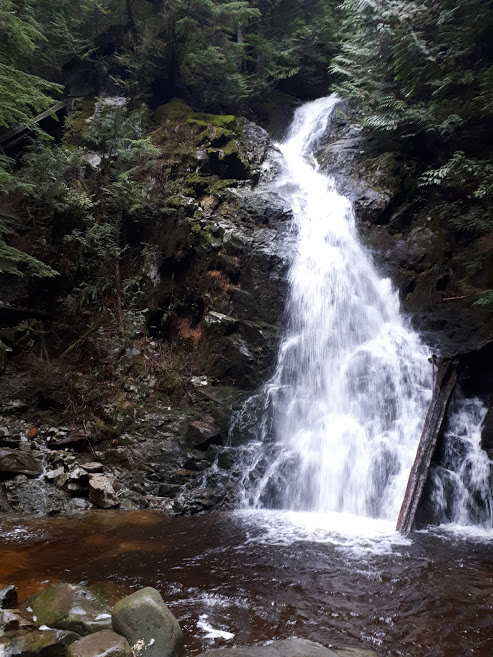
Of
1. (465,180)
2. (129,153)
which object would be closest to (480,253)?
(465,180)

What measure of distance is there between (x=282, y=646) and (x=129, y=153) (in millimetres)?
11521

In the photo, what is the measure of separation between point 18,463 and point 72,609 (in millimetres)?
4705

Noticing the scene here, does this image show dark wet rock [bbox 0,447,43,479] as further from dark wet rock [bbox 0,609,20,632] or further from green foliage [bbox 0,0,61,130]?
green foliage [bbox 0,0,61,130]

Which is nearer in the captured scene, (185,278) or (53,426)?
(53,426)

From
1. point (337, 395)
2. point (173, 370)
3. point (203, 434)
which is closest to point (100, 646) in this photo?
point (203, 434)

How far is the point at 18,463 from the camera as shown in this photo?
7.40 metres

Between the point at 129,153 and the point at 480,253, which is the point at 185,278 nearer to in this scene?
the point at 129,153

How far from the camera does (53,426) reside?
841cm

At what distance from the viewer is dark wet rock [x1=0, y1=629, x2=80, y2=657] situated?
9.84ft

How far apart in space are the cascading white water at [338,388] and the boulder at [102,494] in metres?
2.32

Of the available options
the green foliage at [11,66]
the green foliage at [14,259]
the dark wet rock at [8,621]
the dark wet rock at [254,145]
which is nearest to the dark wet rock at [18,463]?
the green foliage at [14,259]

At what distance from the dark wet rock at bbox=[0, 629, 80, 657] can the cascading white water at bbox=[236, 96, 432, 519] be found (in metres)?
4.75

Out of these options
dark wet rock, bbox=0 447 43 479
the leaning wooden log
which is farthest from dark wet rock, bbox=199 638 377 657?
dark wet rock, bbox=0 447 43 479

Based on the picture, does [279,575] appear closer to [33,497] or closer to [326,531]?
[326,531]
